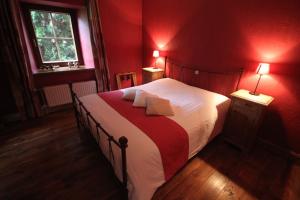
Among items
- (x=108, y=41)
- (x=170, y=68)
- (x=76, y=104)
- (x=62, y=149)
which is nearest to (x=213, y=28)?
(x=170, y=68)

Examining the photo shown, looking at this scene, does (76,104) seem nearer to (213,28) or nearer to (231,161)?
(231,161)

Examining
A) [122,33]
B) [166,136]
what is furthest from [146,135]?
[122,33]

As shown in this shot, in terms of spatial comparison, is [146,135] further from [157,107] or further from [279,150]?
[279,150]

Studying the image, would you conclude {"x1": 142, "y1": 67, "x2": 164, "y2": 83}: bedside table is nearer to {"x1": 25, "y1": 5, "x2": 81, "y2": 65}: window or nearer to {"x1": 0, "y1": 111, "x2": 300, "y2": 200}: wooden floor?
{"x1": 25, "y1": 5, "x2": 81, "y2": 65}: window

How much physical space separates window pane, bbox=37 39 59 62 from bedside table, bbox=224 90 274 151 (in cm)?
388

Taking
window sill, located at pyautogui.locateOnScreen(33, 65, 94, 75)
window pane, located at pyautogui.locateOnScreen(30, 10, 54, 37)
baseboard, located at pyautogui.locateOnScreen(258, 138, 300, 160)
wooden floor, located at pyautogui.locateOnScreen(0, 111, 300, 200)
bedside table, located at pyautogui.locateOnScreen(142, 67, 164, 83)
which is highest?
window pane, located at pyautogui.locateOnScreen(30, 10, 54, 37)

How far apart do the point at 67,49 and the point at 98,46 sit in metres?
0.86

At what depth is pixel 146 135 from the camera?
1539 mm

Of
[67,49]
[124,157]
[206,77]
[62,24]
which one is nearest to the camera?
[124,157]

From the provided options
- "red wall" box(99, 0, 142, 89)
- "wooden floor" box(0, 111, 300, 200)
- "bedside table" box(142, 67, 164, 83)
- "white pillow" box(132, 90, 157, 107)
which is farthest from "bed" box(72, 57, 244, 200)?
"red wall" box(99, 0, 142, 89)

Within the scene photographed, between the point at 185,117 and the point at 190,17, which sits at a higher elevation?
the point at 190,17

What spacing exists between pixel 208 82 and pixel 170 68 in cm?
111

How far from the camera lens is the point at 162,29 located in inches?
146

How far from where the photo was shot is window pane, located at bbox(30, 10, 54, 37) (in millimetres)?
3150
